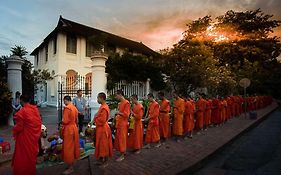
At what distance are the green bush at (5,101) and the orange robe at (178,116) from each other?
7061 mm

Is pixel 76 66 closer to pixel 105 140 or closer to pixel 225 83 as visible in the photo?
pixel 225 83

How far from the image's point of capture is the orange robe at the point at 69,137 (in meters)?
6.02

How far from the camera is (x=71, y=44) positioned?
79.7 feet

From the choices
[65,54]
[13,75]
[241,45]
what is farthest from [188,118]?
[241,45]

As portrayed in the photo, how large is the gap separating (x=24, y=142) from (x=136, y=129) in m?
3.38

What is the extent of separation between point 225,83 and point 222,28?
1644cm

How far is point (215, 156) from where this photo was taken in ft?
28.9

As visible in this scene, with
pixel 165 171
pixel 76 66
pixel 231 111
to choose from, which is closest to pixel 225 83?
pixel 231 111

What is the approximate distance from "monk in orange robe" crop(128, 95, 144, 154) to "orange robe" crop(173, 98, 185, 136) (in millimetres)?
2643

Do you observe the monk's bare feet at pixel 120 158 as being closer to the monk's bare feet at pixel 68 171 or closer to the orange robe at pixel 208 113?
the monk's bare feet at pixel 68 171

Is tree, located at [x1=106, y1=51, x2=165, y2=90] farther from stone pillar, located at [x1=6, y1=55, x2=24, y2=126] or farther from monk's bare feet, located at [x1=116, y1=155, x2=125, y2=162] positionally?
monk's bare feet, located at [x1=116, y1=155, x2=125, y2=162]

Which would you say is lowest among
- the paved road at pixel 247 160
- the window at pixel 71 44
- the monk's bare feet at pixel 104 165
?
the paved road at pixel 247 160

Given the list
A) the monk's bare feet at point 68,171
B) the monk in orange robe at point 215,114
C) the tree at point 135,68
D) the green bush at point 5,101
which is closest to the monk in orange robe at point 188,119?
the monk in orange robe at point 215,114

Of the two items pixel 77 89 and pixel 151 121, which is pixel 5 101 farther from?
pixel 151 121
